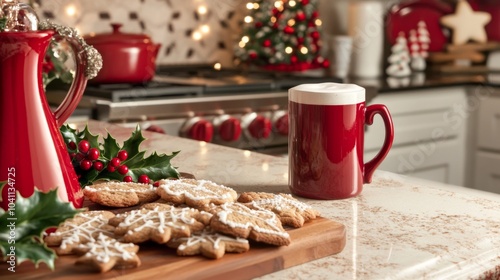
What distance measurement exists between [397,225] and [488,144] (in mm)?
2484

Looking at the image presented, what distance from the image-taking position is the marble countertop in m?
0.67

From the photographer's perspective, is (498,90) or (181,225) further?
(498,90)

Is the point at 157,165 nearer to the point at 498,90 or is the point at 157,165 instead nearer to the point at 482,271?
the point at 482,271

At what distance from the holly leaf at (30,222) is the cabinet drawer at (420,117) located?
2.28m

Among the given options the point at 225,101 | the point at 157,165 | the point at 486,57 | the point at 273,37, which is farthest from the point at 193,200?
the point at 486,57

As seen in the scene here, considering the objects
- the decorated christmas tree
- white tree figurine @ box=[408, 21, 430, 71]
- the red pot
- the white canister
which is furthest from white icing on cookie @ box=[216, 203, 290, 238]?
white tree figurine @ box=[408, 21, 430, 71]

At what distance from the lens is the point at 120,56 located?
7.94 ft

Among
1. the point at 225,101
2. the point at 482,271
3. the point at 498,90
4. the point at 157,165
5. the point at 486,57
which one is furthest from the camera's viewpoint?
the point at 486,57

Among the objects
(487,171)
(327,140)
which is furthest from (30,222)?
(487,171)

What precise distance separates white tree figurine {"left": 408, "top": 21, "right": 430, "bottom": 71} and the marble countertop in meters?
2.53

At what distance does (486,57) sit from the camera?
353cm

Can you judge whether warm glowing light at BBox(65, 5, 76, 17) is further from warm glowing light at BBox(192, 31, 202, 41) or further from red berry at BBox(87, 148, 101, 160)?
red berry at BBox(87, 148, 101, 160)

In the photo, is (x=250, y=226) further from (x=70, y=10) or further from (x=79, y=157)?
(x=70, y=10)

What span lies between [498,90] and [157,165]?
241 centimetres
